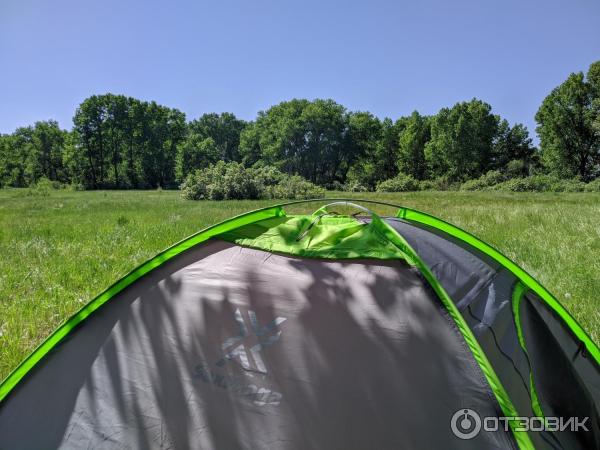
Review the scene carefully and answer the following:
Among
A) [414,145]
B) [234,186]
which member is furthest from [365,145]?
[234,186]

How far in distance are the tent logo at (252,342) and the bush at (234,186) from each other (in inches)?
884

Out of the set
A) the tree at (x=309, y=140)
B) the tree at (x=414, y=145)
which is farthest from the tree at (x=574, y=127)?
the tree at (x=309, y=140)

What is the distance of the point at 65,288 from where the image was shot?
5.08 meters

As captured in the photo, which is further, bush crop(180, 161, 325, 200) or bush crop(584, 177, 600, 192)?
bush crop(584, 177, 600, 192)

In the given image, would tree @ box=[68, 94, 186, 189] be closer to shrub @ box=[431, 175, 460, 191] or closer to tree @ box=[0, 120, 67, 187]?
tree @ box=[0, 120, 67, 187]

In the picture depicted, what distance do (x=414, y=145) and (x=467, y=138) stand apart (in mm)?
10136

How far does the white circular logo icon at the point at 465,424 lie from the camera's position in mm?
1775

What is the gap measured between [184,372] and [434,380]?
140 cm

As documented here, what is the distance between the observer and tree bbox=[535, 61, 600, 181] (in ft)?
142

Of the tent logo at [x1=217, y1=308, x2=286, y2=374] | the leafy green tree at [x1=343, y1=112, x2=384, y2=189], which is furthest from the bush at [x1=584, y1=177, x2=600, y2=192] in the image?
the tent logo at [x1=217, y1=308, x2=286, y2=374]

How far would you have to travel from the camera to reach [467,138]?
5406cm

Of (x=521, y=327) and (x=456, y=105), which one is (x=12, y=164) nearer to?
(x=456, y=105)

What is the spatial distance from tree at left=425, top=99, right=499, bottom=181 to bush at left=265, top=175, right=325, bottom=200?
1361 inches

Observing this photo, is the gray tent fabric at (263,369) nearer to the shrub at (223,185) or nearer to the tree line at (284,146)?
the shrub at (223,185)
